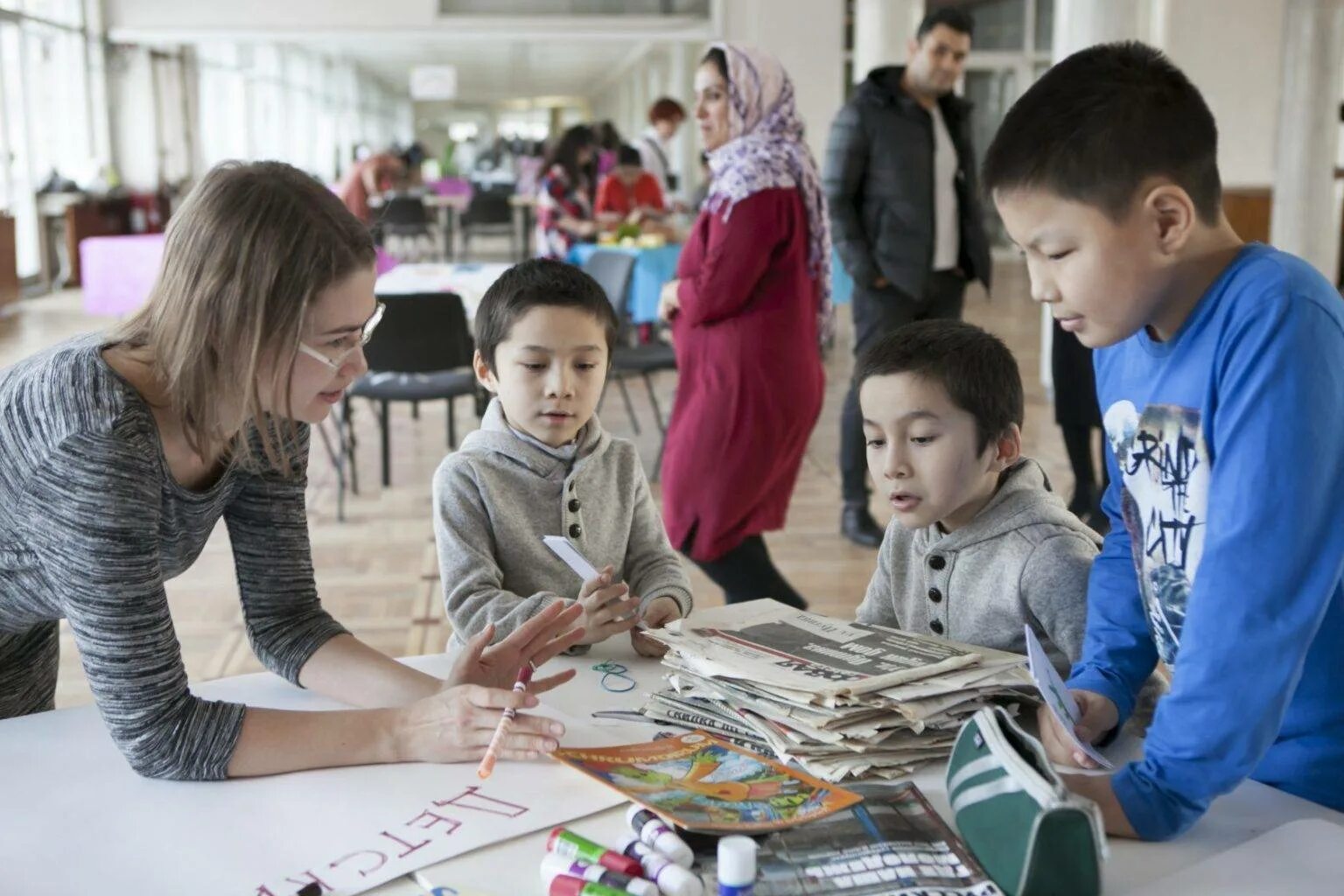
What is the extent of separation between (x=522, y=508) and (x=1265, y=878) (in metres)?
1.08

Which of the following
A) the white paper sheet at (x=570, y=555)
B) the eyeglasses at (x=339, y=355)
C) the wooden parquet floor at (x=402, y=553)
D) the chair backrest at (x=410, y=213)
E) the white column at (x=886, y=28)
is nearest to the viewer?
the eyeglasses at (x=339, y=355)

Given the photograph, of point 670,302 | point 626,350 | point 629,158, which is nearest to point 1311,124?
point 629,158

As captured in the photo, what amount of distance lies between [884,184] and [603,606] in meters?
2.82

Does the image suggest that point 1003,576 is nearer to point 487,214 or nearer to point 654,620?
point 654,620

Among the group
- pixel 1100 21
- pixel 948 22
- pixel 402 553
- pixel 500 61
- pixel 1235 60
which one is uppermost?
pixel 500 61

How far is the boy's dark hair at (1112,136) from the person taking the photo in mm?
1081

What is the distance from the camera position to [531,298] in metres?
1.88

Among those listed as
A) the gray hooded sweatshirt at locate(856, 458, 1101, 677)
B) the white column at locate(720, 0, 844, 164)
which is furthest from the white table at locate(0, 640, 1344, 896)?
the white column at locate(720, 0, 844, 164)

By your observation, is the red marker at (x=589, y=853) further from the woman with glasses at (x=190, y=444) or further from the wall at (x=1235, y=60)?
the wall at (x=1235, y=60)

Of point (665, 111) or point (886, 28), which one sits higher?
point (886, 28)

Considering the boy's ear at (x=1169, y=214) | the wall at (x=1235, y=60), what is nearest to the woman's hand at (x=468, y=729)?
the boy's ear at (x=1169, y=214)

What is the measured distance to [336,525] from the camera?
4.65 meters

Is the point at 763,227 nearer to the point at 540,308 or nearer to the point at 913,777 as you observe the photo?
the point at 540,308

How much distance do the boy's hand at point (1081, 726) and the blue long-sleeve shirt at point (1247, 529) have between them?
12cm
